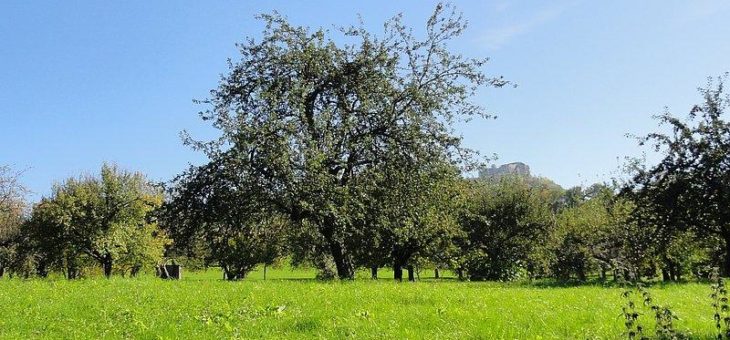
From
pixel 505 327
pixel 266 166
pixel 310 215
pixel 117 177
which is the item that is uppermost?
pixel 117 177

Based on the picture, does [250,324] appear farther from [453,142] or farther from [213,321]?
[453,142]

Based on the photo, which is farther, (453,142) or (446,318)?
(453,142)

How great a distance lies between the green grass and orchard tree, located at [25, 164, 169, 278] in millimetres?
34230

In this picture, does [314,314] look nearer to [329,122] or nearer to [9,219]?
[329,122]

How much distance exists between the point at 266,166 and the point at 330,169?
3684 millimetres

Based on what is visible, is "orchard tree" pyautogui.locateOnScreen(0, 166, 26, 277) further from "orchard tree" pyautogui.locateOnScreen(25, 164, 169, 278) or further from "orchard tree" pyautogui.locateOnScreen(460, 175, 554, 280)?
"orchard tree" pyautogui.locateOnScreen(460, 175, 554, 280)

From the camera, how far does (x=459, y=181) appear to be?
98.2 feet

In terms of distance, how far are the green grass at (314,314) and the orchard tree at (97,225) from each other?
112ft

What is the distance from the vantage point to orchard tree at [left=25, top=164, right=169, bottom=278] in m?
52.2

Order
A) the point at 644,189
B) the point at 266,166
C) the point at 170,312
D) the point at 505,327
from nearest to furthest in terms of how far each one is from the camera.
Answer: the point at 505,327, the point at 170,312, the point at 266,166, the point at 644,189

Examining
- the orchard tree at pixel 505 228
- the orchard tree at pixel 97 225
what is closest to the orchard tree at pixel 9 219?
the orchard tree at pixel 97 225

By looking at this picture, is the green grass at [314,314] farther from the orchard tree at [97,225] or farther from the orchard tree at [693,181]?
the orchard tree at [97,225]

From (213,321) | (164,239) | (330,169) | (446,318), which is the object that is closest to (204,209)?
(330,169)

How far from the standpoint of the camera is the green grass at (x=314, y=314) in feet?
40.4
